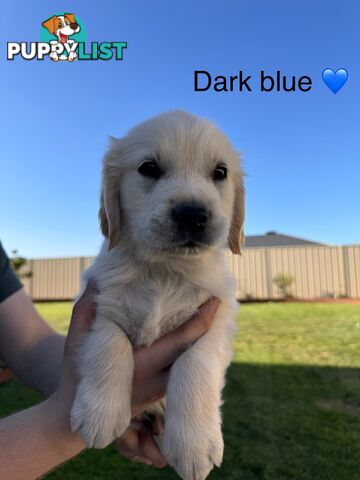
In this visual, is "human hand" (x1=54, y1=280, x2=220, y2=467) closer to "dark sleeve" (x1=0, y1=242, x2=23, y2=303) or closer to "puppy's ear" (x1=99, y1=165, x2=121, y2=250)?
"puppy's ear" (x1=99, y1=165, x2=121, y2=250)

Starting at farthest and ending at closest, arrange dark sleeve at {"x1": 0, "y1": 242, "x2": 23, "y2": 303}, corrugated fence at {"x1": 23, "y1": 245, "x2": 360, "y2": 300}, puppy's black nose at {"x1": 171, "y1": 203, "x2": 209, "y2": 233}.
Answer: corrugated fence at {"x1": 23, "y1": 245, "x2": 360, "y2": 300} < dark sleeve at {"x1": 0, "y1": 242, "x2": 23, "y2": 303} < puppy's black nose at {"x1": 171, "y1": 203, "x2": 209, "y2": 233}

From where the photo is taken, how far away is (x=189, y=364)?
188 centimetres

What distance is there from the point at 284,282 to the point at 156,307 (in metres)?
16.1

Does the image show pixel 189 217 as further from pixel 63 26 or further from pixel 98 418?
pixel 63 26

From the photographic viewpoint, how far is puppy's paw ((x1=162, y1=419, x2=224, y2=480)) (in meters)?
1.70

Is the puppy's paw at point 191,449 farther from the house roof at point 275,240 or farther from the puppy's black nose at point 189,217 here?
the house roof at point 275,240

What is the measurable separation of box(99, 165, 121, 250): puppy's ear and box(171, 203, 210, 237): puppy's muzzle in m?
0.42

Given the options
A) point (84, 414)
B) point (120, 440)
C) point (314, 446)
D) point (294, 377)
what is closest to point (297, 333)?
point (294, 377)

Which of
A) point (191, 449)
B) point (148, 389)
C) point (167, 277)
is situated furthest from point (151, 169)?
point (191, 449)

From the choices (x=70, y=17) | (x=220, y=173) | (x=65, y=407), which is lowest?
(x=65, y=407)

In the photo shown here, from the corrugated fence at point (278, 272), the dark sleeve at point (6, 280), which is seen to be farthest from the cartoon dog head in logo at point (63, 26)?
the corrugated fence at point (278, 272)

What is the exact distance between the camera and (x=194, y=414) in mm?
1757

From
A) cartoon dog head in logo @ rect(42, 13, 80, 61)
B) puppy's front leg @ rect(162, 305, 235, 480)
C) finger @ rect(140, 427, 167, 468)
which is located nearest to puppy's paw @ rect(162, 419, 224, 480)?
puppy's front leg @ rect(162, 305, 235, 480)

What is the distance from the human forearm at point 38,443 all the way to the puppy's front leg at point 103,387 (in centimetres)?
25
